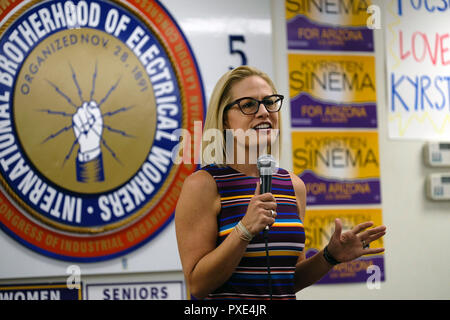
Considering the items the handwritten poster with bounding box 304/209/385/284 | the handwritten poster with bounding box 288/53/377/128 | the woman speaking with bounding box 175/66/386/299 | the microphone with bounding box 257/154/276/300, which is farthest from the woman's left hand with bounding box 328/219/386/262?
the handwritten poster with bounding box 288/53/377/128

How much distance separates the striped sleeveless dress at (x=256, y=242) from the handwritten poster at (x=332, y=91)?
1095 millimetres

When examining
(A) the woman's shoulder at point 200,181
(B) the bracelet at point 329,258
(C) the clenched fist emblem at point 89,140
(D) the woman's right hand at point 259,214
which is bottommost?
(B) the bracelet at point 329,258

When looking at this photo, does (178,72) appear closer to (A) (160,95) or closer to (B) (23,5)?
(A) (160,95)

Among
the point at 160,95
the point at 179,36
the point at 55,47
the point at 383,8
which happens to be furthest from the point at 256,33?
the point at 55,47

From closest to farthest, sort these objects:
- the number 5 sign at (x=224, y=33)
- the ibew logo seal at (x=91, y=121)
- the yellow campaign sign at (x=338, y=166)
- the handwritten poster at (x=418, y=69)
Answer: the ibew logo seal at (x=91, y=121) → the number 5 sign at (x=224, y=33) → the yellow campaign sign at (x=338, y=166) → the handwritten poster at (x=418, y=69)

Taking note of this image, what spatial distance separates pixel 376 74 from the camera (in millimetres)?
2291

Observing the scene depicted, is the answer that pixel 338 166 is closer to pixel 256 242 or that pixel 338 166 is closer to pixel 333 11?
pixel 333 11

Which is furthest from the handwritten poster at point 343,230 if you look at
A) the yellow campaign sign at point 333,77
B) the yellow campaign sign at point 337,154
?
the yellow campaign sign at point 333,77

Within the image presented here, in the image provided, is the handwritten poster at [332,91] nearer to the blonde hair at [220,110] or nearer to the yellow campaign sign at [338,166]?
the yellow campaign sign at [338,166]

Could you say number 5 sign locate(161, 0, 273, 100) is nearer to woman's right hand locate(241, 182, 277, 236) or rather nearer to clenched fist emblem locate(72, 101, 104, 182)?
clenched fist emblem locate(72, 101, 104, 182)

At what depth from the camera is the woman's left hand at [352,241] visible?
1.15 meters

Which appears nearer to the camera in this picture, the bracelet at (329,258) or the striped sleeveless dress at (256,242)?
the striped sleeveless dress at (256,242)

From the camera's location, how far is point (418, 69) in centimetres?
234

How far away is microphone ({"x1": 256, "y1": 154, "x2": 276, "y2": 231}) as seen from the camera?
1.04m
